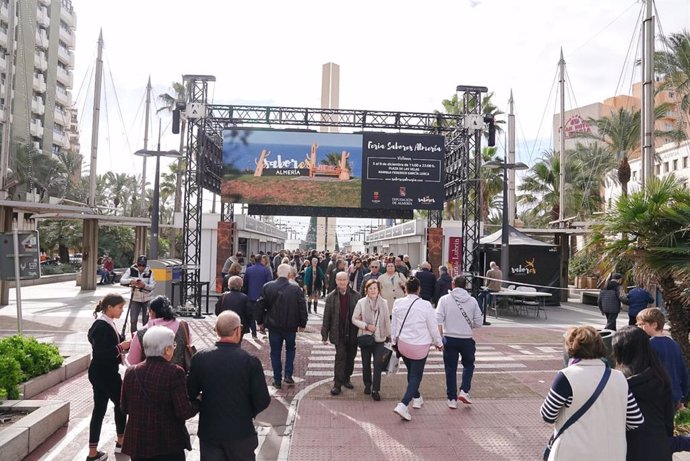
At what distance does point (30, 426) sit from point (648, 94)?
38.8 feet

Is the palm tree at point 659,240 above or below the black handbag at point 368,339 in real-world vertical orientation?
above

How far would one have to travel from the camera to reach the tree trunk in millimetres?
6738

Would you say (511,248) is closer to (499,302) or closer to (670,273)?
(499,302)

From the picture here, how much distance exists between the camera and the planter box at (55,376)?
6586mm

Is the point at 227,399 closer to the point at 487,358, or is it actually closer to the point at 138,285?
the point at 138,285

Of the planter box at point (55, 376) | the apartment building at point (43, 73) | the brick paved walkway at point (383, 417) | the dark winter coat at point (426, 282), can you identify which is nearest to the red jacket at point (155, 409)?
the brick paved walkway at point (383, 417)

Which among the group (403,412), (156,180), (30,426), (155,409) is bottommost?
(403,412)

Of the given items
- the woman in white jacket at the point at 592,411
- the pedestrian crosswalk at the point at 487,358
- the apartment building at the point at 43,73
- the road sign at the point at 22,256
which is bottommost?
the pedestrian crosswalk at the point at 487,358

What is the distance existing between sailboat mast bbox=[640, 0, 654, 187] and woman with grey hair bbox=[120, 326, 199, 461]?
32.0ft

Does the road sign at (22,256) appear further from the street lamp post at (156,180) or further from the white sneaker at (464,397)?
the street lamp post at (156,180)

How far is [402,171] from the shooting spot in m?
20.3

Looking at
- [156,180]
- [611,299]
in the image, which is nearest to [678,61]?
[611,299]

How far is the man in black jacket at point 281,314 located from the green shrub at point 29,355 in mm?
2925

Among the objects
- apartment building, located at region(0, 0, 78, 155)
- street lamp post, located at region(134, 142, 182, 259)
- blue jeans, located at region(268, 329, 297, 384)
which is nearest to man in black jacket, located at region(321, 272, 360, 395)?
blue jeans, located at region(268, 329, 297, 384)
